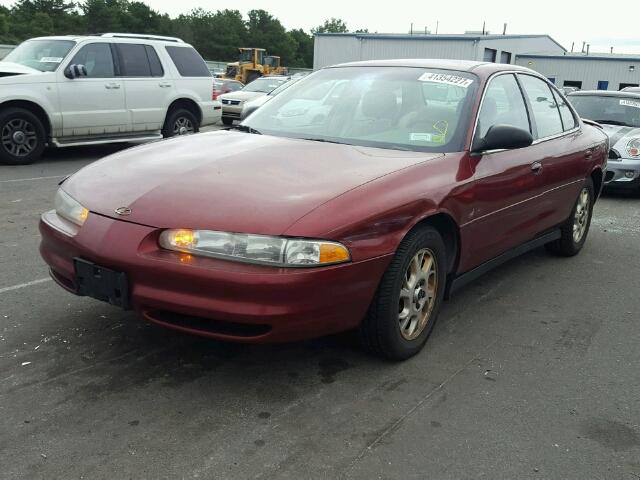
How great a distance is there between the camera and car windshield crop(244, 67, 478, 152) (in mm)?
3863

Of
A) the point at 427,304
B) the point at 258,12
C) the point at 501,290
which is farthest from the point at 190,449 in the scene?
the point at 258,12

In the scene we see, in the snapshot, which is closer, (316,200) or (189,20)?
(316,200)

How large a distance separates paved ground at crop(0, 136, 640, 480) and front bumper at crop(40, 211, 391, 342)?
1.21 ft

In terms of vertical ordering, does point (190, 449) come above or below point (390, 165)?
below

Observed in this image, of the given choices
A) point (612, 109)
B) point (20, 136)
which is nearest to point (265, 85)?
point (20, 136)

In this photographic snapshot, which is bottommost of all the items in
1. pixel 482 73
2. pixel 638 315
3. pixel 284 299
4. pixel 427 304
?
pixel 638 315

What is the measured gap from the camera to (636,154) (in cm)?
894

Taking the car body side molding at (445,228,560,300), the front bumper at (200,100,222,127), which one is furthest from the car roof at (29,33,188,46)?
the car body side molding at (445,228,560,300)

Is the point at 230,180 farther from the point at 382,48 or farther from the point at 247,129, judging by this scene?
the point at 382,48

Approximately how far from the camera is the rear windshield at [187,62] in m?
11.3

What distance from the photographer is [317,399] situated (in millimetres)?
3025

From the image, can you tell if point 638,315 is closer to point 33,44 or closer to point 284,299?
point 284,299

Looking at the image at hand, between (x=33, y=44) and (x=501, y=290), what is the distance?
28.5 feet

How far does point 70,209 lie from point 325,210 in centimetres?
136
